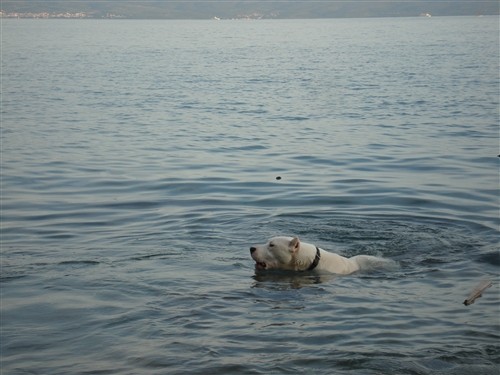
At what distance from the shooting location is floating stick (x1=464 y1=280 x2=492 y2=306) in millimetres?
11000

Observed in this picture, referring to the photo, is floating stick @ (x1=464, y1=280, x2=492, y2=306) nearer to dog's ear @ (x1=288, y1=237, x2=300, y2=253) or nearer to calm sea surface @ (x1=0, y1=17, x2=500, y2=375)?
calm sea surface @ (x1=0, y1=17, x2=500, y2=375)

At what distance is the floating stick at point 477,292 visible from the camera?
36.1ft

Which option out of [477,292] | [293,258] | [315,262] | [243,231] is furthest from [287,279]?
[243,231]

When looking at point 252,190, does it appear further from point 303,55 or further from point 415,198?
point 303,55

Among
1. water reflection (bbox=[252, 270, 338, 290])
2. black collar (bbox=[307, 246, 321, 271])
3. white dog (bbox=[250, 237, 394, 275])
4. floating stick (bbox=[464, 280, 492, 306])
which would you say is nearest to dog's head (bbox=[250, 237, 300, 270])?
white dog (bbox=[250, 237, 394, 275])

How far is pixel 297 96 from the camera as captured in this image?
1543 inches

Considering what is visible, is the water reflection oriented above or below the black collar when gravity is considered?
below

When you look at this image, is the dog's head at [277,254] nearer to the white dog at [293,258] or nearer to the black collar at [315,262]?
the white dog at [293,258]

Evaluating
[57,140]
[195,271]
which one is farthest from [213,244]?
[57,140]

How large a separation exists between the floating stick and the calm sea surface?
0.13 m

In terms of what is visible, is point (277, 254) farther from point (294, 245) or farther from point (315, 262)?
point (315, 262)

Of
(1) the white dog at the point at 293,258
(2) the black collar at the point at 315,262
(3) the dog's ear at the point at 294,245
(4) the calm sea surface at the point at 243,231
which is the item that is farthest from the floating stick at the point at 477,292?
(3) the dog's ear at the point at 294,245

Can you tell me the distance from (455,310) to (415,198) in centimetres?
740

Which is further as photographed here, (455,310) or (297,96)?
(297,96)
